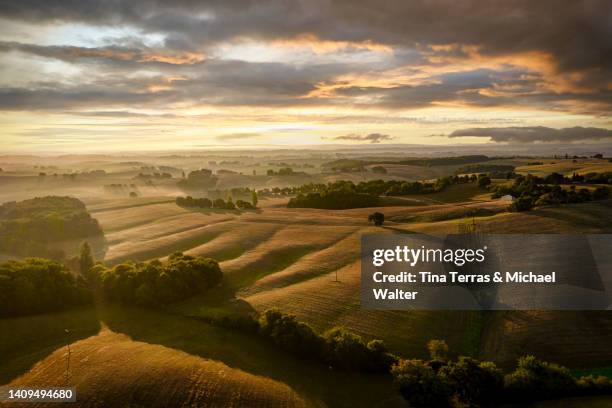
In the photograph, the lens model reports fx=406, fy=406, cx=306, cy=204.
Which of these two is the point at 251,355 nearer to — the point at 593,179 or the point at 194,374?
the point at 194,374

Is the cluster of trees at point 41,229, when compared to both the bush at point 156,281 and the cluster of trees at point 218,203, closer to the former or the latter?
the bush at point 156,281

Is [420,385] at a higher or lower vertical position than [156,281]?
lower

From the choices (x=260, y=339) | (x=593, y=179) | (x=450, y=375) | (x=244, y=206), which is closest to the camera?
(x=450, y=375)

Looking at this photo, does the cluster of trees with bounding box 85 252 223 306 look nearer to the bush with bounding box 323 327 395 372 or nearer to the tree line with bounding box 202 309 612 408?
the tree line with bounding box 202 309 612 408

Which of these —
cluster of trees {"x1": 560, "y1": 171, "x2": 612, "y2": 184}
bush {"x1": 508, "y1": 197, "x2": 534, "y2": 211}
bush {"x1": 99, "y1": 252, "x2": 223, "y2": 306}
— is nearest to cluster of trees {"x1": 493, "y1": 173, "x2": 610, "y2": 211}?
bush {"x1": 508, "y1": 197, "x2": 534, "y2": 211}

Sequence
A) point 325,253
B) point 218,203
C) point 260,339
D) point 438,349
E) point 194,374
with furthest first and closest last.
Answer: point 218,203, point 325,253, point 260,339, point 438,349, point 194,374

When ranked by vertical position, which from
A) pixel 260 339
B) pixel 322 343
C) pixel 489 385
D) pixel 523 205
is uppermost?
pixel 523 205

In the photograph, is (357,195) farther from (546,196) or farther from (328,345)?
(328,345)

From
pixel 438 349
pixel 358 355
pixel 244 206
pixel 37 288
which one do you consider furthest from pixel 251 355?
pixel 244 206

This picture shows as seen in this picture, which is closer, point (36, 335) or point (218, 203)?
point (36, 335)
